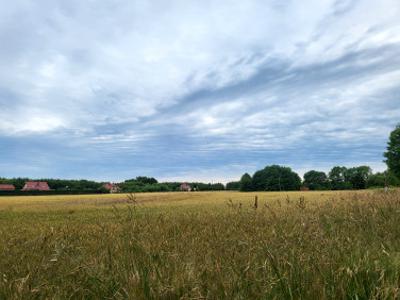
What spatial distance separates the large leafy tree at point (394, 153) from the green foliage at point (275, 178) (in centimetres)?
2404

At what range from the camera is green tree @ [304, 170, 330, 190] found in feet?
367

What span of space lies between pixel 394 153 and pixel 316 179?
44.4 meters

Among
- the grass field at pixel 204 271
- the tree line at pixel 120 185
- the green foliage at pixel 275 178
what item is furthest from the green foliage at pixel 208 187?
the grass field at pixel 204 271

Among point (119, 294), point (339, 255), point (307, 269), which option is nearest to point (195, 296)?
point (119, 294)

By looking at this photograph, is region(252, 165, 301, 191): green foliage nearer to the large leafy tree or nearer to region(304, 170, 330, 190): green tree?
region(304, 170, 330, 190): green tree

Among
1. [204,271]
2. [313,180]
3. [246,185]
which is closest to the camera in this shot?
[204,271]

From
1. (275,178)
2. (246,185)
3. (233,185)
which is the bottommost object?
(246,185)

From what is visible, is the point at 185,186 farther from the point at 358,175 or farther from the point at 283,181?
the point at 358,175

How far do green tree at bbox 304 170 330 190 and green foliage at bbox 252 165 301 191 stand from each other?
746 cm

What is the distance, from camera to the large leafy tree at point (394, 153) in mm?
72000

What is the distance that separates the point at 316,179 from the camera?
11650 cm

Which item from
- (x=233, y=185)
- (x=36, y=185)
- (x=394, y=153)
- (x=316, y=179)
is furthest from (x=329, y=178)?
(x=36, y=185)

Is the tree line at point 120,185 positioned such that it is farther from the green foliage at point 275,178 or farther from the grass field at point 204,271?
the grass field at point 204,271

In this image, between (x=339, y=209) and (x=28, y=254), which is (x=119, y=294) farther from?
(x=339, y=209)
